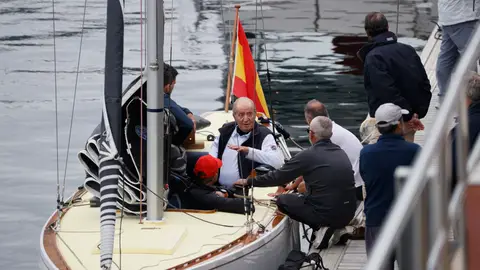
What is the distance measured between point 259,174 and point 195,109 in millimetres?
13877

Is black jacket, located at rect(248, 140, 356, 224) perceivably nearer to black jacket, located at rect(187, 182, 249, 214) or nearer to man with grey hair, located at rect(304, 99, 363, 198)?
black jacket, located at rect(187, 182, 249, 214)

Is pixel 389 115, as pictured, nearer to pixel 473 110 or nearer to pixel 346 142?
pixel 473 110

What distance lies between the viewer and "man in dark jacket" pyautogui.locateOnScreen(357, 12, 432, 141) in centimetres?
1056

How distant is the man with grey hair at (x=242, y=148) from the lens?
10.2 metres

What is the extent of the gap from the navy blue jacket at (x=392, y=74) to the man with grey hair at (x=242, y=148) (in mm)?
1045

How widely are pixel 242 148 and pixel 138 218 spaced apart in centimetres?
115

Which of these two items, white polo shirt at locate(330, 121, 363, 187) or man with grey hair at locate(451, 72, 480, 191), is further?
white polo shirt at locate(330, 121, 363, 187)

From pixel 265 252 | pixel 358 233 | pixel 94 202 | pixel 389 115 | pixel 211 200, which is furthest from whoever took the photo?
pixel 358 233

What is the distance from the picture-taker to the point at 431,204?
3625mm

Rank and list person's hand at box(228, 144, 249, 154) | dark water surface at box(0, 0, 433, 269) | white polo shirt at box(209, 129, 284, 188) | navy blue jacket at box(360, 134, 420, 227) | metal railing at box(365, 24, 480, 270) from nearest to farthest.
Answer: metal railing at box(365, 24, 480, 270), navy blue jacket at box(360, 134, 420, 227), person's hand at box(228, 144, 249, 154), white polo shirt at box(209, 129, 284, 188), dark water surface at box(0, 0, 433, 269)

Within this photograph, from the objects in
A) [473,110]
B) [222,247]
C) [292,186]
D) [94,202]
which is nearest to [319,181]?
[292,186]

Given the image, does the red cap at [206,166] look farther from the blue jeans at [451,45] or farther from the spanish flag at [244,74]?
the blue jeans at [451,45]

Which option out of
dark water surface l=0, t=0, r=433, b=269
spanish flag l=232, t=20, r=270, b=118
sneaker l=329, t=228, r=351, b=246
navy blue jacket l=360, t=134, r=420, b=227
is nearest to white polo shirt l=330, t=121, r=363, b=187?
sneaker l=329, t=228, r=351, b=246

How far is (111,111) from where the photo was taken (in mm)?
8602
